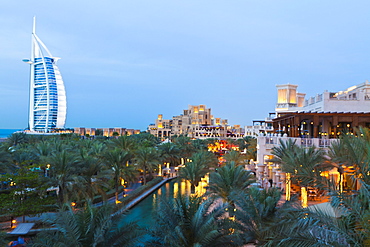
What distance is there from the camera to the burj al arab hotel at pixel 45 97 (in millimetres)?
104431

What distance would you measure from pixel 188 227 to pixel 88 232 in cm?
259

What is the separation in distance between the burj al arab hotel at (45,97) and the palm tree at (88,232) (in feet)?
343

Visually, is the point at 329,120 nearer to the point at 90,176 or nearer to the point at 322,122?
the point at 322,122

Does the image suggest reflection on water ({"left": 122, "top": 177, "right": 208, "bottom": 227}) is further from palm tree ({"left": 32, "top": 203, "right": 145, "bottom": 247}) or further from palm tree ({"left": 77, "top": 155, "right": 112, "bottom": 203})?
palm tree ({"left": 32, "top": 203, "right": 145, "bottom": 247})

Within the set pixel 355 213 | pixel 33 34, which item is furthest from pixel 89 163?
pixel 33 34

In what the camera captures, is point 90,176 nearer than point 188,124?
Yes

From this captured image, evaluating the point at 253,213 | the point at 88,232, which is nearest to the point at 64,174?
the point at 88,232

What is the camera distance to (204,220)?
8.70m

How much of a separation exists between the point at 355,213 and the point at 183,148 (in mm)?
34745

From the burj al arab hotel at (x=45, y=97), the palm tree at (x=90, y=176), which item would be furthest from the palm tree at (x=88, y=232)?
the burj al arab hotel at (x=45, y=97)

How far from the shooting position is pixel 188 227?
28.3ft

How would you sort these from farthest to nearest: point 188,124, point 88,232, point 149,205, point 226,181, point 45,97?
point 188,124 < point 45,97 < point 149,205 < point 226,181 < point 88,232

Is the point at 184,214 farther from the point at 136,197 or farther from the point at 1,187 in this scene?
the point at 1,187

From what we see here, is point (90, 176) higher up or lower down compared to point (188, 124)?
lower down
